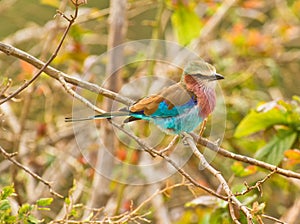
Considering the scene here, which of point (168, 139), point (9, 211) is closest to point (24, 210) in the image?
point (9, 211)

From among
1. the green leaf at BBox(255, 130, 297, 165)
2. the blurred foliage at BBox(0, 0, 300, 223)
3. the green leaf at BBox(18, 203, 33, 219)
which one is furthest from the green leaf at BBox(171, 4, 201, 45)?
the green leaf at BBox(18, 203, 33, 219)

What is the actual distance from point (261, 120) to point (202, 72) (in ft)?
1.22

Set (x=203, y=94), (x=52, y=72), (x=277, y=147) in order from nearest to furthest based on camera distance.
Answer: (x=52, y=72)
(x=203, y=94)
(x=277, y=147)

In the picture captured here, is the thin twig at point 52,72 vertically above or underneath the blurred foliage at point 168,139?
underneath

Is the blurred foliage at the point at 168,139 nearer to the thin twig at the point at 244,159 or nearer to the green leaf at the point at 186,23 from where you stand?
the green leaf at the point at 186,23

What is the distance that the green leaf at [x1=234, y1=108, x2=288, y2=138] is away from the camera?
1.86m

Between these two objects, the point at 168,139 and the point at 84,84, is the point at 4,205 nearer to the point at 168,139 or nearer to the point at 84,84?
the point at 84,84

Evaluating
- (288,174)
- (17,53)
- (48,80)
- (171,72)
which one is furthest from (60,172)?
(288,174)

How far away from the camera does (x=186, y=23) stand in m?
2.50

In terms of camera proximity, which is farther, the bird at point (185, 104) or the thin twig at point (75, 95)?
the bird at point (185, 104)

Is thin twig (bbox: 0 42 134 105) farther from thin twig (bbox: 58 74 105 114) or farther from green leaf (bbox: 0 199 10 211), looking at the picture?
green leaf (bbox: 0 199 10 211)

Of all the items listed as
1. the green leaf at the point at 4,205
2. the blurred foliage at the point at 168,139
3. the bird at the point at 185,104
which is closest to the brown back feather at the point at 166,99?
the bird at the point at 185,104

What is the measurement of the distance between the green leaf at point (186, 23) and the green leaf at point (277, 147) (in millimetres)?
782

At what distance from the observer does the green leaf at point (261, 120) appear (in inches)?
73.1
